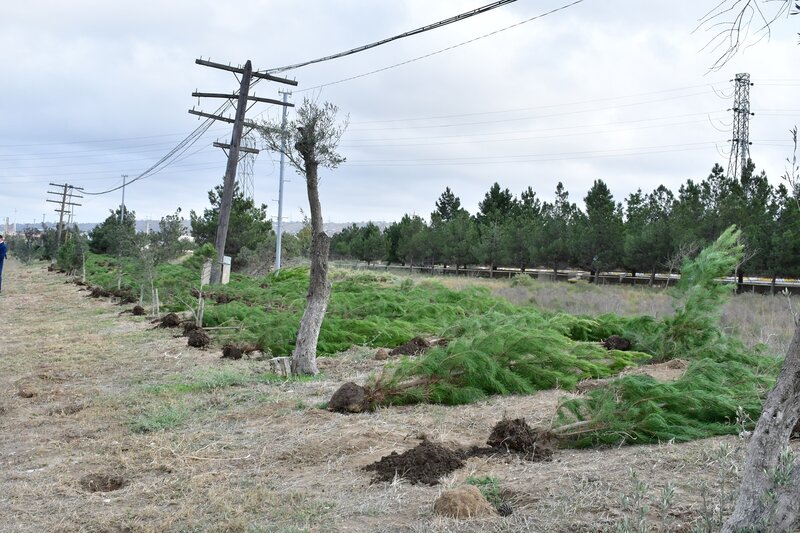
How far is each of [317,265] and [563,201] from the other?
125ft

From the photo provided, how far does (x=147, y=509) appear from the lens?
4547mm

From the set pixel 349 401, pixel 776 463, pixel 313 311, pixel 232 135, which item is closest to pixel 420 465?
pixel 349 401

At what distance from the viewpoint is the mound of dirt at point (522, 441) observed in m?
5.23

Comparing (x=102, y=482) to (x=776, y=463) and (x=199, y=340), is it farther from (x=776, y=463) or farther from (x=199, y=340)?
(x=199, y=340)

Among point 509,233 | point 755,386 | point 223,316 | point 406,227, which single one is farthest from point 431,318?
point 406,227

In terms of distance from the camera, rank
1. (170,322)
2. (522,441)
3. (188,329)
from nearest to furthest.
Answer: (522,441) < (188,329) < (170,322)

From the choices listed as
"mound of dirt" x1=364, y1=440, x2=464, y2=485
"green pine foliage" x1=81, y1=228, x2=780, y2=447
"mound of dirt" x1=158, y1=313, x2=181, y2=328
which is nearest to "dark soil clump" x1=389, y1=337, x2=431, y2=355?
"green pine foliage" x1=81, y1=228, x2=780, y2=447

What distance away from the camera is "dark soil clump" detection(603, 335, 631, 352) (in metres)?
10.6

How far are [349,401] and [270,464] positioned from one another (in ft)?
5.46

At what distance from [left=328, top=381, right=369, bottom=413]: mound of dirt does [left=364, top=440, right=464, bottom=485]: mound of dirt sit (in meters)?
1.85

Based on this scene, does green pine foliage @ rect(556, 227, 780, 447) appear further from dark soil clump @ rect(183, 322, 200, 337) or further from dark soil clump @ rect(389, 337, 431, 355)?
dark soil clump @ rect(183, 322, 200, 337)

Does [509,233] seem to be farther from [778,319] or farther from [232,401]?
[232,401]

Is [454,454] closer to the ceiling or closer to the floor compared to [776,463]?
closer to the floor

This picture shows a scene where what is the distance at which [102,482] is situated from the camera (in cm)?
520
